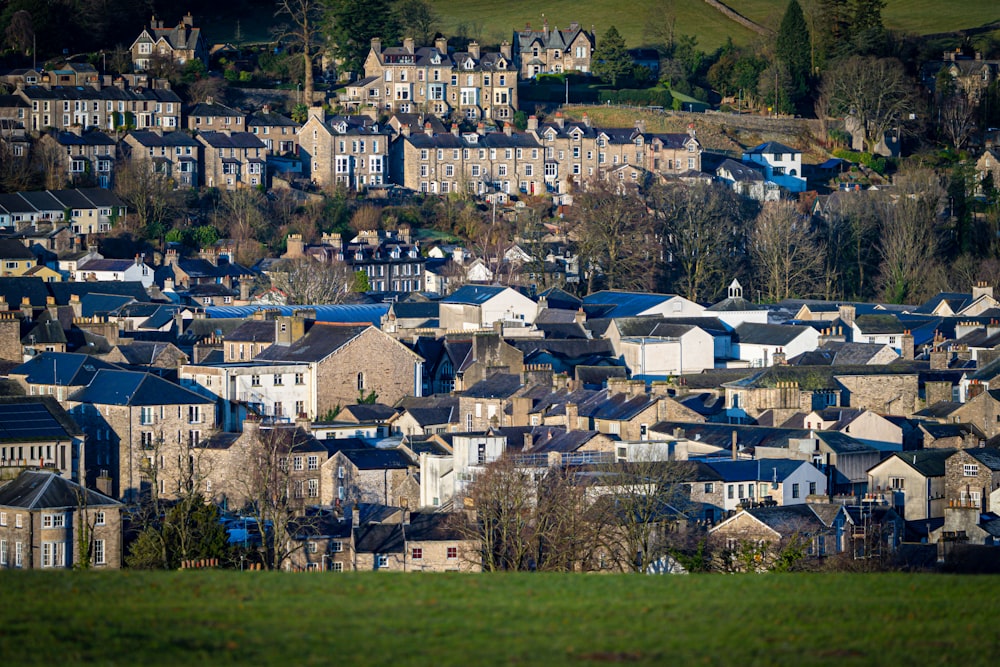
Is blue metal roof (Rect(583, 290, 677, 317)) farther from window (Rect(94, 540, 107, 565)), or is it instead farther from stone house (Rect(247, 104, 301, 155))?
window (Rect(94, 540, 107, 565))

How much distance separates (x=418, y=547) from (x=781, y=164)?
235 feet

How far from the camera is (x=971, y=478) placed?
42406 mm

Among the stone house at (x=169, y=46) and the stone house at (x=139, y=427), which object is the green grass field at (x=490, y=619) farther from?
the stone house at (x=169, y=46)

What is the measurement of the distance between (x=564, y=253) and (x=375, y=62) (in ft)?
89.4

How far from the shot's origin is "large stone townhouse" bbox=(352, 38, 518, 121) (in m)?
108

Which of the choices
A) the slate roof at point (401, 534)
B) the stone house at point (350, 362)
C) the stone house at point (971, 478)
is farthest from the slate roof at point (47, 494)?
the stone house at point (971, 478)

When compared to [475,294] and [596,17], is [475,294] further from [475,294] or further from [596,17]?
[596,17]

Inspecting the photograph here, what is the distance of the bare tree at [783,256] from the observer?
83375 mm

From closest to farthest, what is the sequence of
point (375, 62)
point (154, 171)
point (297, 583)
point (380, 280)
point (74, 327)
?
point (297, 583) < point (74, 327) < point (380, 280) < point (154, 171) < point (375, 62)

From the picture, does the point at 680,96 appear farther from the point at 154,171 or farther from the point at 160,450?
the point at 160,450

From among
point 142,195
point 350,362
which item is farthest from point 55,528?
point 142,195

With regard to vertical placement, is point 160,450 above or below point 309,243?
below

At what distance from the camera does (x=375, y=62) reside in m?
110

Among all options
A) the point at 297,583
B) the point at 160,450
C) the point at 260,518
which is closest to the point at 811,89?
the point at 160,450
